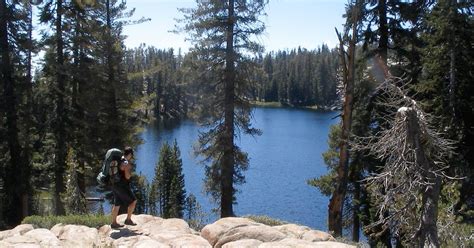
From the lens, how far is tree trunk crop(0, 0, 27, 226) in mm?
19625

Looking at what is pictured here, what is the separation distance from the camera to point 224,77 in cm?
1744

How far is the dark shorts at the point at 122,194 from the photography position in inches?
363

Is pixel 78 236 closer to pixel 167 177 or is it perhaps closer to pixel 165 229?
pixel 165 229

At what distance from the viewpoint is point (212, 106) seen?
1758 centimetres

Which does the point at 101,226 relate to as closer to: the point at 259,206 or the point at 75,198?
the point at 75,198

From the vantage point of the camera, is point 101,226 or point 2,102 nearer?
point 101,226

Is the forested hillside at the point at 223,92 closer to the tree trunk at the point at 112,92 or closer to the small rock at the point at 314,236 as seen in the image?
the tree trunk at the point at 112,92

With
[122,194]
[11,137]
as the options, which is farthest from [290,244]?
[11,137]

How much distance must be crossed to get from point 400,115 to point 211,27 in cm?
1136

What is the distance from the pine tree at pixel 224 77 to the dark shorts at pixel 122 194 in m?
8.11

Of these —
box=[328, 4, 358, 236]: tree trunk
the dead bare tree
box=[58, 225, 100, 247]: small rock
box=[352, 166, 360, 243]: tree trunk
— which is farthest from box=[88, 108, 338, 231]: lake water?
the dead bare tree

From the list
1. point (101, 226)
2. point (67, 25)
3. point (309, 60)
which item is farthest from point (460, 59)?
point (309, 60)

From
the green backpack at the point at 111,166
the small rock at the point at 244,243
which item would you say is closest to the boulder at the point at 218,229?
the small rock at the point at 244,243

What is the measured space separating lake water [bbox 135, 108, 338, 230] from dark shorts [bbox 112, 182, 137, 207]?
8.43m
